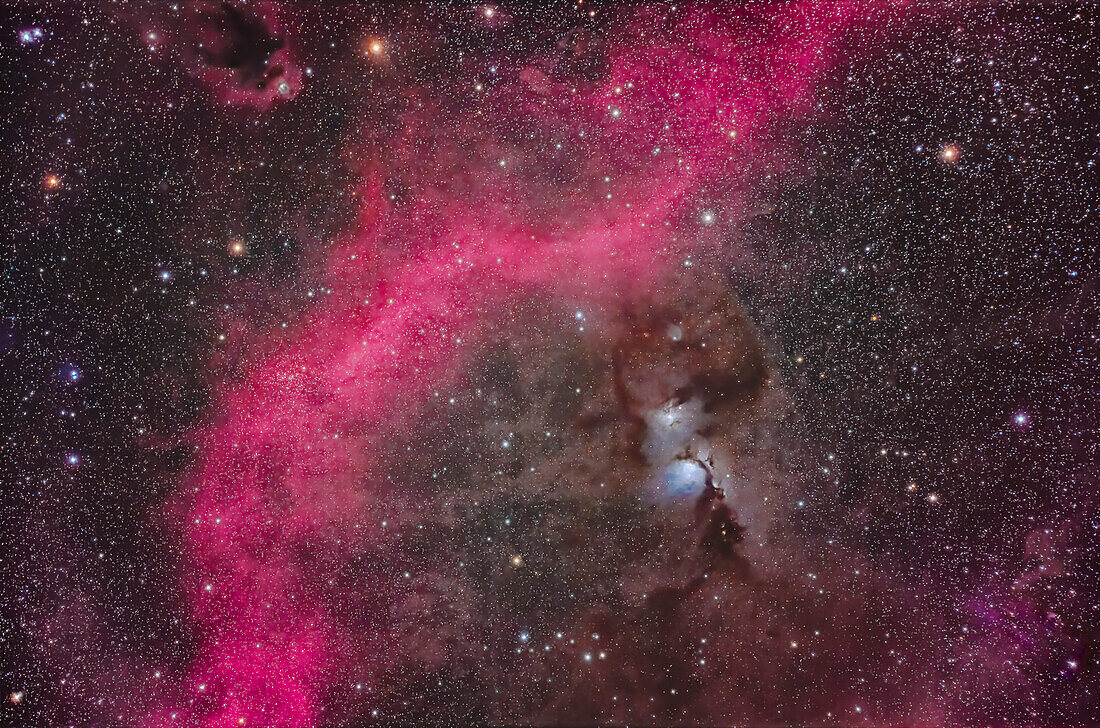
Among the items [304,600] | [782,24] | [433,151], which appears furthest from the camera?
[304,600]

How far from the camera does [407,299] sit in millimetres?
3523

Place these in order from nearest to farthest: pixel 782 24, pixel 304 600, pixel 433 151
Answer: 1. pixel 782 24
2. pixel 433 151
3. pixel 304 600

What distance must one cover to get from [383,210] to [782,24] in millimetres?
3062

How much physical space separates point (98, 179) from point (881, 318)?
5.66 meters

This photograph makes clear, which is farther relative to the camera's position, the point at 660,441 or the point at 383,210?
the point at 660,441

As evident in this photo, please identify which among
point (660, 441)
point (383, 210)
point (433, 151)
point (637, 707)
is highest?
point (433, 151)

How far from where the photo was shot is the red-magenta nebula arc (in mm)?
3312

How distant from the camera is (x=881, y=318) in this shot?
3389mm

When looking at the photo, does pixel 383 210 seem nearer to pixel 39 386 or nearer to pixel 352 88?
pixel 352 88

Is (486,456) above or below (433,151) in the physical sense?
below

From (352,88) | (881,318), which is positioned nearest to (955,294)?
(881,318)

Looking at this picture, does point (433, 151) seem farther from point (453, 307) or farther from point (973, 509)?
point (973, 509)

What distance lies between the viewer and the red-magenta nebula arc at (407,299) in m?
3.31

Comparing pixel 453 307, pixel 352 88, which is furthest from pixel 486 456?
pixel 352 88
